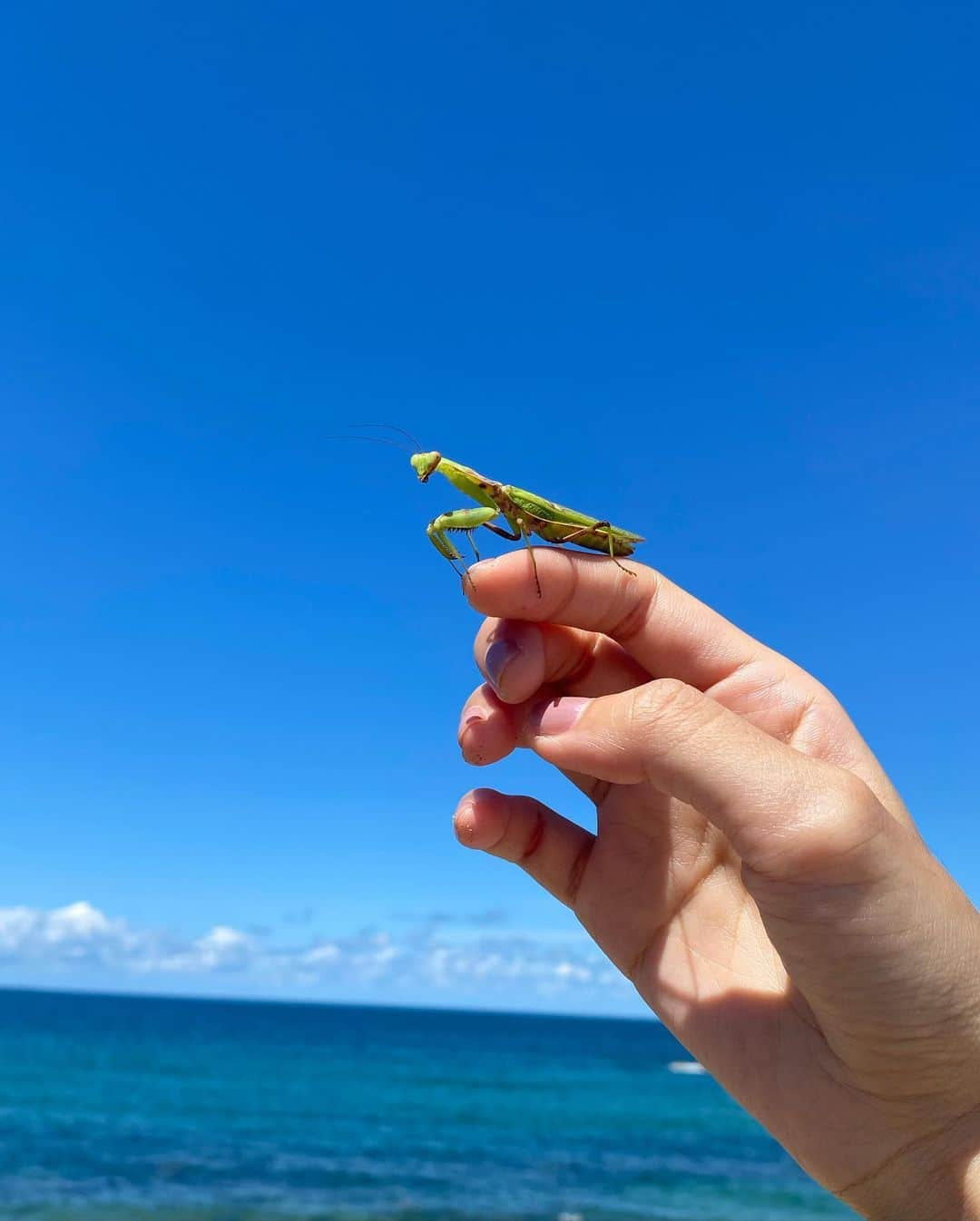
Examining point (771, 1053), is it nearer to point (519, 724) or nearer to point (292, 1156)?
point (519, 724)

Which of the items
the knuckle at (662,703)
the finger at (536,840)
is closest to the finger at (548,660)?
the finger at (536,840)

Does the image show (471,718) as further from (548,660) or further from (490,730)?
(548,660)

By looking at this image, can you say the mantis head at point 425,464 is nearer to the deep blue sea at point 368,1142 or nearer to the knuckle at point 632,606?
the knuckle at point 632,606

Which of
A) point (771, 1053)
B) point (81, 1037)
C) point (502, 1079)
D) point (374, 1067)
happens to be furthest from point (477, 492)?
point (81, 1037)

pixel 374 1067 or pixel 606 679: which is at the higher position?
pixel 606 679

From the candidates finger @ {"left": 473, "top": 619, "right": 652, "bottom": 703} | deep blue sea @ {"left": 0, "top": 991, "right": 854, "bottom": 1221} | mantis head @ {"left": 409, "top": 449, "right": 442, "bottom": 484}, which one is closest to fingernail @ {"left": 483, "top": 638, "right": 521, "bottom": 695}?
finger @ {"left": 473, "top": 619, "right": 652, "bottom": 703}

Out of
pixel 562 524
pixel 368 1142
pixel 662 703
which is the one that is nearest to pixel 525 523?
pixel 562 524

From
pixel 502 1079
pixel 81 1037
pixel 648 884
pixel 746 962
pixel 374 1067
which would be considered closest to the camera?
pixel 746 962
